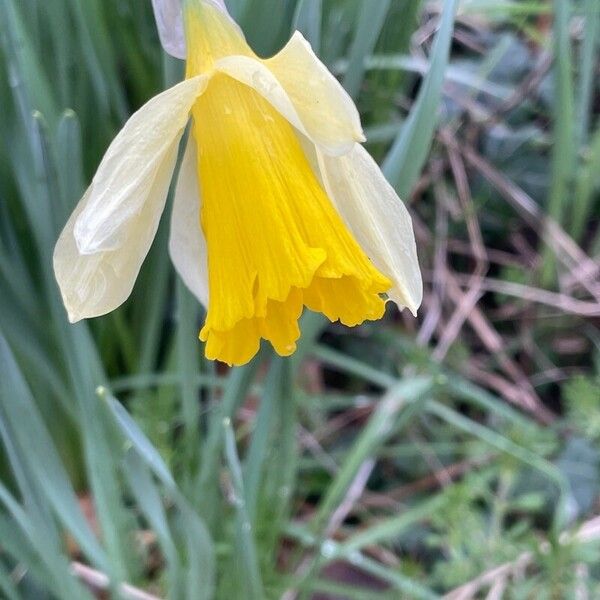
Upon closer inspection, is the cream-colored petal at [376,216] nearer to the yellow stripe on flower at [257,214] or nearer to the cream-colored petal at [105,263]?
the yellow stripe on flower at [257,214]

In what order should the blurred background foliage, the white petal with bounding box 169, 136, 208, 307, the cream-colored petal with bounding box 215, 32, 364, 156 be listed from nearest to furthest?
the cream-colored petal with bounding box 215, 32, 364, 156 → the white petal with bounding box 169, 136, 208, 307 → the blurred background foliage

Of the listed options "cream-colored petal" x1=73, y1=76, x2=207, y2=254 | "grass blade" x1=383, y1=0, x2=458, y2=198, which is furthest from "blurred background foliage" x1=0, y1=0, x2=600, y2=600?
"cream-colored petal" x1=73, y1=76, x2=207, y2=254

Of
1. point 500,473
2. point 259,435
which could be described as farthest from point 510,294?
point 259,435

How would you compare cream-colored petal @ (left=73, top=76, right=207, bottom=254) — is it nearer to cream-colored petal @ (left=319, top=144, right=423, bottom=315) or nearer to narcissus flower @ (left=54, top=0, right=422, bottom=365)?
narcissus flower @ (left=54, top=0, right=422, bottom=365)

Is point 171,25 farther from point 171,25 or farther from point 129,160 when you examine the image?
point 129,160

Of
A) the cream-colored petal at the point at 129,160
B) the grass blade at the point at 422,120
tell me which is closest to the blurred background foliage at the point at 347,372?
the grass blade at the point at 422,120

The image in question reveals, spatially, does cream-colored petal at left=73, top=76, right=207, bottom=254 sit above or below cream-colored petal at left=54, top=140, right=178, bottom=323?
above

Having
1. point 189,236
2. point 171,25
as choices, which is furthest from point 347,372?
point 171,25

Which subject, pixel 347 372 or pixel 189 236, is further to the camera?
pixel 347 372
